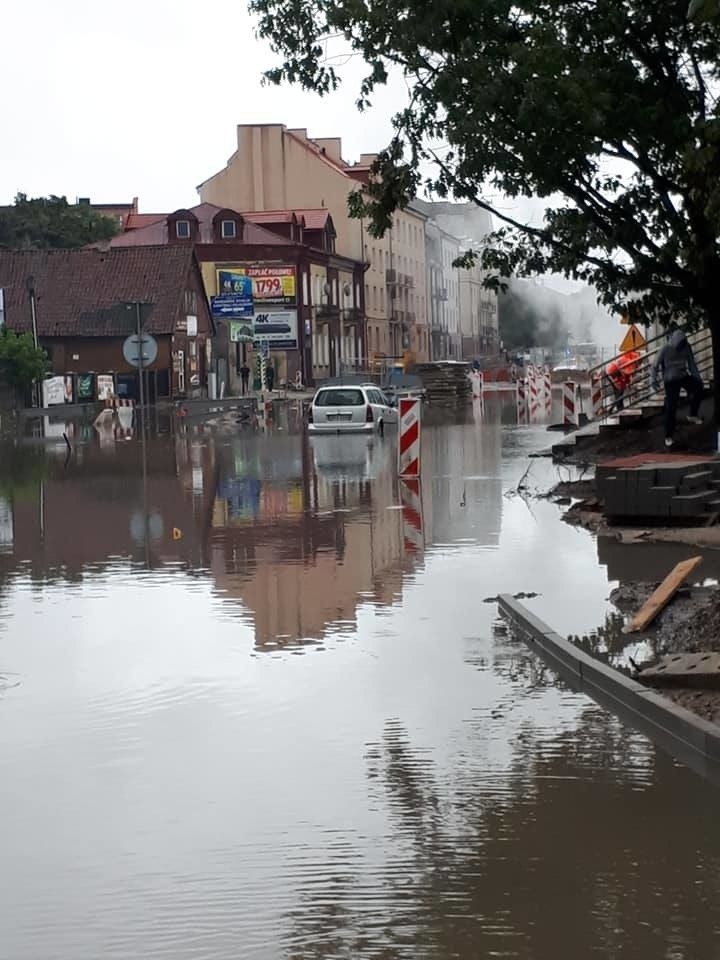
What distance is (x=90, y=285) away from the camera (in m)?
81.7

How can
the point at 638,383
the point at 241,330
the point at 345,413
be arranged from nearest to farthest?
the point at 638,383
the point at 345,413
the point at 241,330

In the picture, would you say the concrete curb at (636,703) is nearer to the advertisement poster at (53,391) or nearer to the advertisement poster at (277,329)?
the advertisement poster at (53,391)

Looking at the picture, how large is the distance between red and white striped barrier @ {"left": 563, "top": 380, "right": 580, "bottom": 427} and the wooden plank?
28980 mm

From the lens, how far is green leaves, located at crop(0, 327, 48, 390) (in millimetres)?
60281

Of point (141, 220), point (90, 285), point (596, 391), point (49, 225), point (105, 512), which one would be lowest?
point (105, 512)

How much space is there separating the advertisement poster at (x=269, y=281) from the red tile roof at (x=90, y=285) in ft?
27.7

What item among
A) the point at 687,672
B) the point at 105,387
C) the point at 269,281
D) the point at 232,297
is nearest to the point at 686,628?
the point at 687,672

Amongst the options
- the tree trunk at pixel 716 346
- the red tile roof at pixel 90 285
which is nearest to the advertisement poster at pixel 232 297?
the red tile roof at pixel 90 285

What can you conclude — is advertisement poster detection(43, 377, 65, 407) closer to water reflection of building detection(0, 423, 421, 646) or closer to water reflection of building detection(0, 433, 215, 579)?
water reflection of building detection(0, 433, 215, 579)

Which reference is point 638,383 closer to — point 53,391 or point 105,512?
point 105,512

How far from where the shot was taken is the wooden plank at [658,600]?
35.7 feet

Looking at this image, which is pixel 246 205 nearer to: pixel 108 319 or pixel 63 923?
pixel 108 319

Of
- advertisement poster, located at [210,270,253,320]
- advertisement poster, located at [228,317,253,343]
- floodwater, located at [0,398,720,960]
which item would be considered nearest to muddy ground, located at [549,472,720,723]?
floodwater, located at [0,398,720,960]

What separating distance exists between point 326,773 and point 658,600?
4.48 meters
